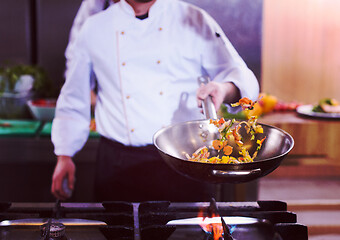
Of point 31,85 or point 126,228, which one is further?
point 31,85

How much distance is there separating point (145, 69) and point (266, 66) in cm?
146

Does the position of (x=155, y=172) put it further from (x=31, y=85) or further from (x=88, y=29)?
(x=31, y=85)

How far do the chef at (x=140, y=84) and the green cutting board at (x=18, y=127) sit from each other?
45 centimetres

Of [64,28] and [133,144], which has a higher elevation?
[64,28]

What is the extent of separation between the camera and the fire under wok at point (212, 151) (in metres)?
1.03

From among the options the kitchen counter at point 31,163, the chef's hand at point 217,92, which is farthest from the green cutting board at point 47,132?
the chef's hand at point 217,92

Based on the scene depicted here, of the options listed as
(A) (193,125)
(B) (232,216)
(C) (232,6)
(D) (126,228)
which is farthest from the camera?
(C) (232,6)

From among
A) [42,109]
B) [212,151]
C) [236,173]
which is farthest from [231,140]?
[42,109]

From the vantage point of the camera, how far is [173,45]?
162 cm

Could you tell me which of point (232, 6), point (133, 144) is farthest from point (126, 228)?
point (232, 6)

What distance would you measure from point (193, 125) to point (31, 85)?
3.98ft

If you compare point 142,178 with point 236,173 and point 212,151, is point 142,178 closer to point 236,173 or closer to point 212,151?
point 212,151

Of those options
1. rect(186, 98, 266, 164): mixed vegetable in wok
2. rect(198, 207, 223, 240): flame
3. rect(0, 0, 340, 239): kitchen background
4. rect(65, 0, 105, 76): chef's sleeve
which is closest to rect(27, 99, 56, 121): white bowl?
rect(0, 0, 340, 239): kitchen background

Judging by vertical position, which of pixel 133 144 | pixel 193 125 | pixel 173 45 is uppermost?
pixel 173 45
